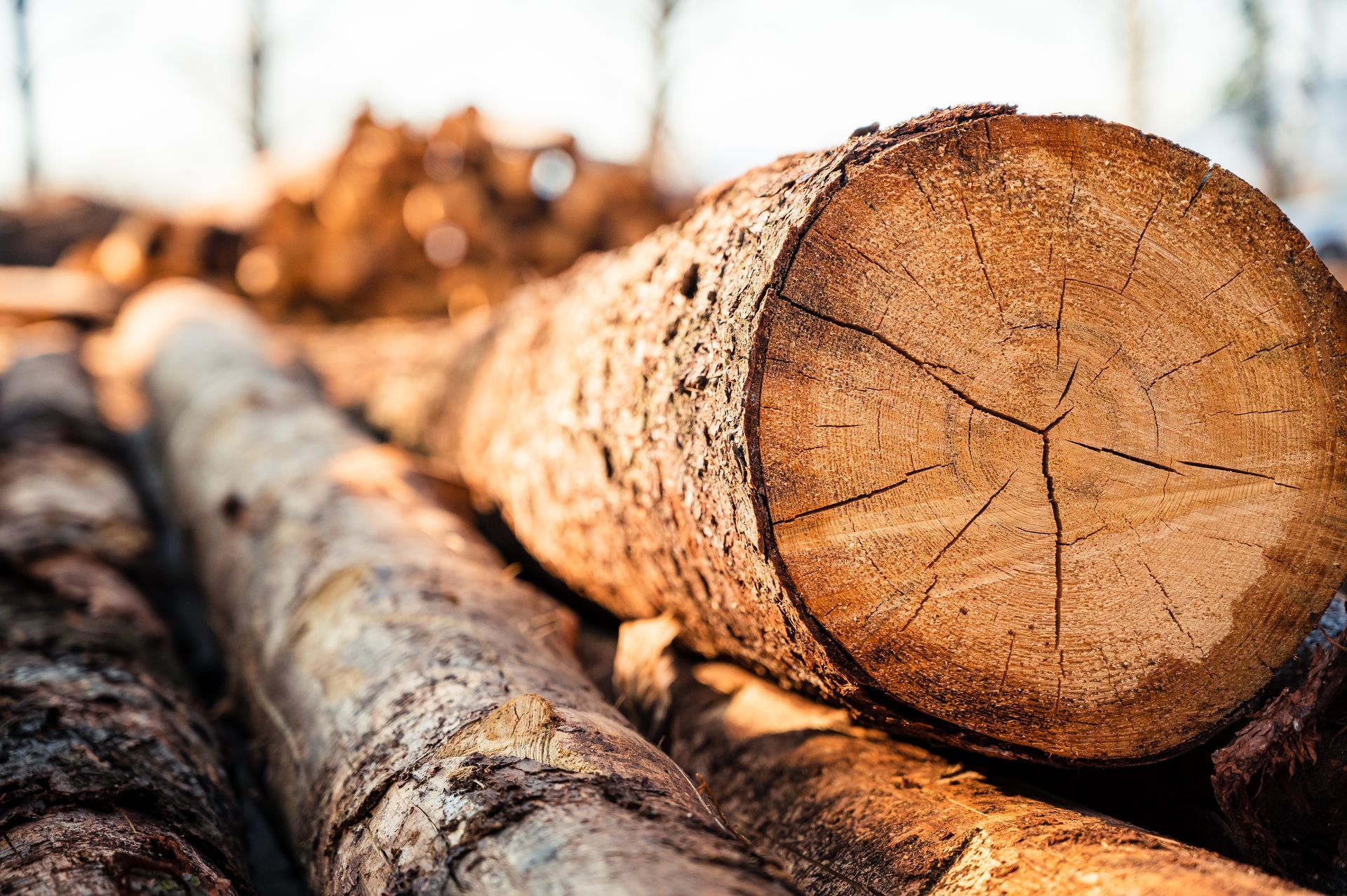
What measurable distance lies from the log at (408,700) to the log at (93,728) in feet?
0.56

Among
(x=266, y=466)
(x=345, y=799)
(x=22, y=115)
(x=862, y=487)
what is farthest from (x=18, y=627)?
(x=22, y=115)

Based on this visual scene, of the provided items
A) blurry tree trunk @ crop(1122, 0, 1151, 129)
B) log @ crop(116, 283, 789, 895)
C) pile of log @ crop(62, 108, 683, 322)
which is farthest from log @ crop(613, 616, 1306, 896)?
blurry tree trunk @ crop(1122, 0, 1151, 129)

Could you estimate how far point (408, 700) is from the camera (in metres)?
1.53

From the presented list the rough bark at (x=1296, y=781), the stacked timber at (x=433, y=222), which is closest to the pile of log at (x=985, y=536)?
the rough bark at (x=1296, y=781)

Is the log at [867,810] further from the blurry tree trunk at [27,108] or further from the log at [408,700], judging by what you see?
the blurry tree trunk at [27,108]

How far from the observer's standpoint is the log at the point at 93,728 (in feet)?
4.05

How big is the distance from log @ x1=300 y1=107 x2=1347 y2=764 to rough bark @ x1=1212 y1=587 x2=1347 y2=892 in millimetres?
67

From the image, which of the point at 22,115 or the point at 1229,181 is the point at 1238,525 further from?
the point at 22,115

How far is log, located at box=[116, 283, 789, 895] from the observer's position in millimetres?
1087

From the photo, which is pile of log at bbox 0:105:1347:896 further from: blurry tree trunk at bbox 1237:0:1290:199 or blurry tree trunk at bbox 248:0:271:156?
blurry tree trunk at bbox 248:0:271:156

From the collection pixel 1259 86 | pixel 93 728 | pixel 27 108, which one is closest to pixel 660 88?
pixel 1259 86

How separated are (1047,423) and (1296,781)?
68 cm

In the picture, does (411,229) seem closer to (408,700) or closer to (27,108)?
(408,700)

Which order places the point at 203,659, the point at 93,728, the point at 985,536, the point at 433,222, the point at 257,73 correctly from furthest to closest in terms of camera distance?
the point at 257,73, the point at 433,222, the point at 203,659, the point at 93,728, the point at 985,536
